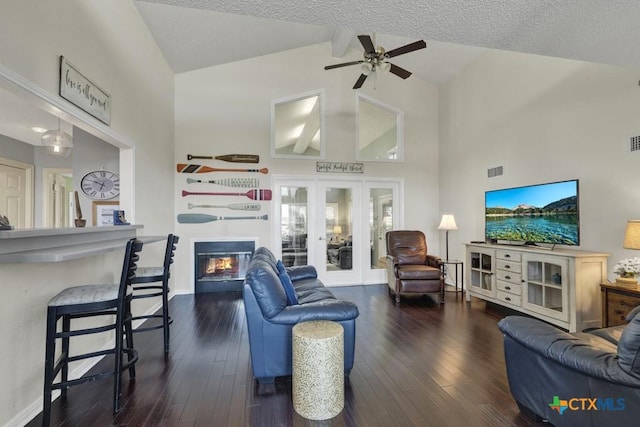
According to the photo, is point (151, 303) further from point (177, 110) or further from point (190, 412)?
point (177, 110)

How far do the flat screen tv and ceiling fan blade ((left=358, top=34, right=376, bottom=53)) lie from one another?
2.59 meters

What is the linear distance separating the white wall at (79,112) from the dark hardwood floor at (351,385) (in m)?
0.43

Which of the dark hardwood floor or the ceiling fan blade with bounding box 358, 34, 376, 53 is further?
the ceiling fan blade with bounding box 358, 34, 376, 53

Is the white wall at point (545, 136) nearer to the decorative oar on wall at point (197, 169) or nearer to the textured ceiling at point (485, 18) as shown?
the textured ceiling at point (485, 18)

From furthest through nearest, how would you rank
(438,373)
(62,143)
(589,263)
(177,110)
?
1. (177,110)
2. (62,143)
3. (589,263)
4. (438,373)

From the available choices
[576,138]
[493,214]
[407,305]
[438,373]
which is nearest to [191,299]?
[407,305]

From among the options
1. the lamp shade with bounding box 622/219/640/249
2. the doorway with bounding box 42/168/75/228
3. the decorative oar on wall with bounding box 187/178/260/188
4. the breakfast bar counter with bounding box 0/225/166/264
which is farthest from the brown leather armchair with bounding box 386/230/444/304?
the doorway with bounding box 42/168/75/228

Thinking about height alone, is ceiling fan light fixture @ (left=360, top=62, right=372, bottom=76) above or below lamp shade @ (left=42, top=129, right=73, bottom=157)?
above

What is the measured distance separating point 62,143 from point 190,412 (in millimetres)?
3114

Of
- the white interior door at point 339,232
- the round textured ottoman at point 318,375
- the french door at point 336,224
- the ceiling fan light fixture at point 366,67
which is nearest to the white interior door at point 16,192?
the french door at point 336,224

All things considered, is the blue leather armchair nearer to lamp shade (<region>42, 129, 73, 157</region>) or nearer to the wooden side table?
the wooden side table

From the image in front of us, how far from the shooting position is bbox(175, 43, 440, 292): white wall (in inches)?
201

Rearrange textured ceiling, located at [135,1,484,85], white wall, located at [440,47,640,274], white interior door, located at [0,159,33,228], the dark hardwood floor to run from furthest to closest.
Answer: white interior door, located at [0,159,33,228], textured ceiling, located at [135,1,484,85], white wall, located at [440,47,640,274], the dark hardwood floor

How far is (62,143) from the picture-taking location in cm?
324
